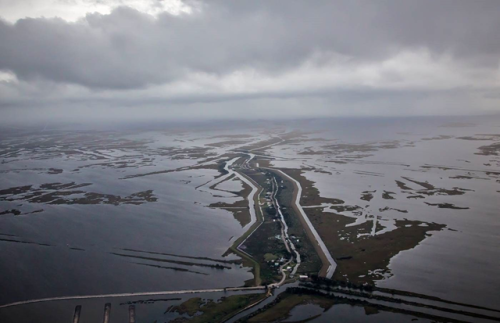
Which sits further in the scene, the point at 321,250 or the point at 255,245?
the point at 255,245

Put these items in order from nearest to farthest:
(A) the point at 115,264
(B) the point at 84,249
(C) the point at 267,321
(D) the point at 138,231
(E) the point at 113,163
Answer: (C) the point at 267,321 < (A) the point at 115,264 < (B) the point at 84,249 < (D) the point at 138,231 < (E) the point at 113,163

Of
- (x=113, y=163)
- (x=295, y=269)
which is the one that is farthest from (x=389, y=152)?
(x=295, y=269)

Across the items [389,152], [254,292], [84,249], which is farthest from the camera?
[389,152]

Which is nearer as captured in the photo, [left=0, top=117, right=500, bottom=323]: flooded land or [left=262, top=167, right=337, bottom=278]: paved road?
[left=0, top=117, right=500, bottom=323]: flooded land

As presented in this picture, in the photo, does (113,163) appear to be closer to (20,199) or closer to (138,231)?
(20,199)

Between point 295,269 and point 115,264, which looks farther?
point 115,264

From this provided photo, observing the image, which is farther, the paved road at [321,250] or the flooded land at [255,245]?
the paved road at [321,250]

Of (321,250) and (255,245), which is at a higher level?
(321,250)
